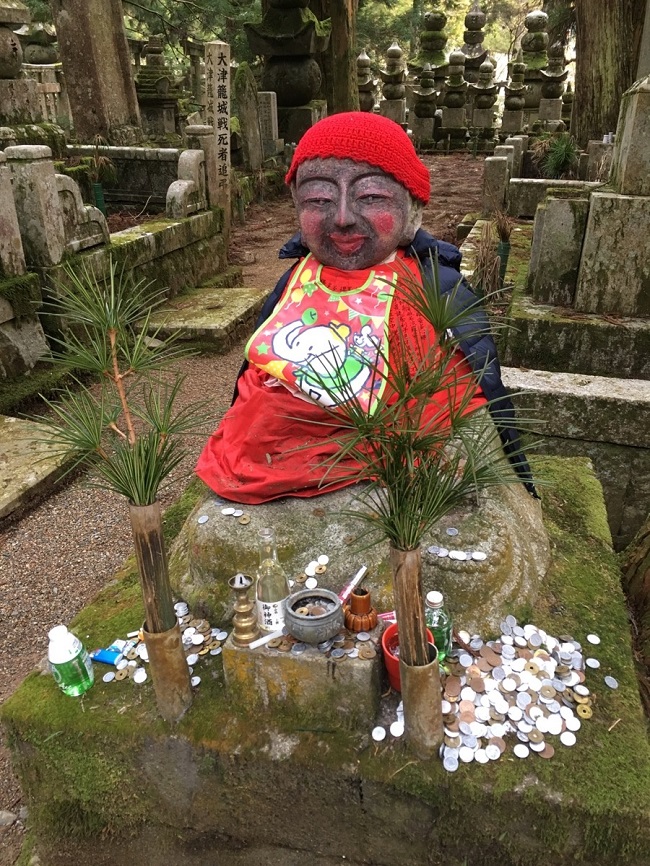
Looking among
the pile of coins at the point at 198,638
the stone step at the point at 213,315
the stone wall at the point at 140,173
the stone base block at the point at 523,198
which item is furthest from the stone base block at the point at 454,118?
the pile of coins at the point at 198,638

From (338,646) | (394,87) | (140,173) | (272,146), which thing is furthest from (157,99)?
(338,646)

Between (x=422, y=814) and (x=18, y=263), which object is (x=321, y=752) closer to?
(x=422, y=814)

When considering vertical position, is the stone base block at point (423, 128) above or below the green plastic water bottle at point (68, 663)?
above

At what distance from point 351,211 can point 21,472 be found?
114 inches

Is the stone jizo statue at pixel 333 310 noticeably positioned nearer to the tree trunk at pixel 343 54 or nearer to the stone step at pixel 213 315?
the stone step at pixel 213 315

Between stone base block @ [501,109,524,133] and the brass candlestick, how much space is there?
1572 centimetres

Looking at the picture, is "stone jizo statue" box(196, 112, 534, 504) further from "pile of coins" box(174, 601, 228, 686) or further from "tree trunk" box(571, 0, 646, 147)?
"tree trunk" box(571, 0, 646, 147)

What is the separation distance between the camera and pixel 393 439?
4.29ft

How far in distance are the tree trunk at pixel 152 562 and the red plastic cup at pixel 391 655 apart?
0.58m

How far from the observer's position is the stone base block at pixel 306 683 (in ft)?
5.56

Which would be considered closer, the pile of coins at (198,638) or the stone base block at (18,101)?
the pile of coins at (198,638)

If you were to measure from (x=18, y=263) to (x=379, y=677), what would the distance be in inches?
166

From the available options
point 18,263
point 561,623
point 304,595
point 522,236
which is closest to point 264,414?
point 304,595

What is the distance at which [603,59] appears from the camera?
7672mm
